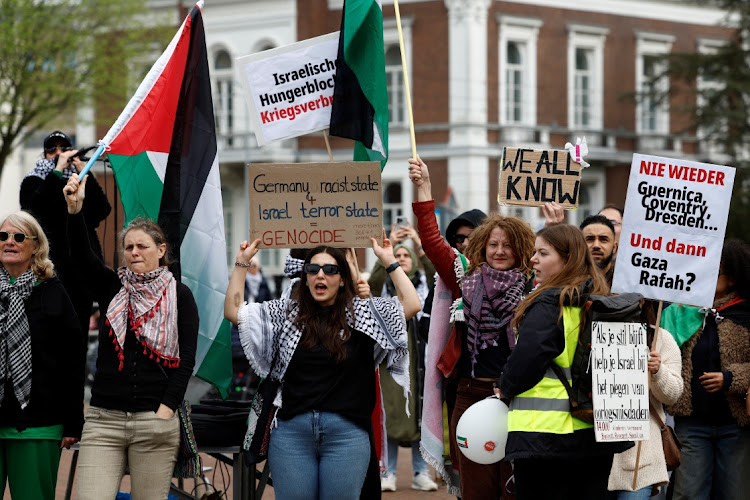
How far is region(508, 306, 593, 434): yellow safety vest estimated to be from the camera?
19.0 ft

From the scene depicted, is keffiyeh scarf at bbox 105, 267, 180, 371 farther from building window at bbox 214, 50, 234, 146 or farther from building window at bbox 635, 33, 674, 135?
building window at bbox 635, 33, 674, 135

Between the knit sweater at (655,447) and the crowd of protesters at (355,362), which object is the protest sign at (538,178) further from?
the knit sweater at (655,447)

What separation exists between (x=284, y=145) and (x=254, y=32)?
3.59 meters

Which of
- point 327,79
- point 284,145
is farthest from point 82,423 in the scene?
point 284,145

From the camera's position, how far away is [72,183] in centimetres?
673

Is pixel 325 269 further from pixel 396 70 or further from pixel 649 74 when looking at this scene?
pixel 649 74

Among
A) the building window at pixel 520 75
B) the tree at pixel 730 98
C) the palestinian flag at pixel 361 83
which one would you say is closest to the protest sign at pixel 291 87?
the palestinian flag at pixel 361 83

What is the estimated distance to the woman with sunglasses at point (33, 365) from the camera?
6656mm

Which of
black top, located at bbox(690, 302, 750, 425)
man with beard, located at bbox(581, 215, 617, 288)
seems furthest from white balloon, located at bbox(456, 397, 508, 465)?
man with beard, located at bbox(581, 215, 617, 288)

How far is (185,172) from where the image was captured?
783 centimetres

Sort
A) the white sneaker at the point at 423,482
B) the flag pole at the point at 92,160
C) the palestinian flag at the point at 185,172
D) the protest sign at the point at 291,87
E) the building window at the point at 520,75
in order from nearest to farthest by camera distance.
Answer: the flag pole at the point at 92,160 → the palestinian flag at the point at 185,172 → the protest sign at the point at 291,87 → the white sneaker at the point at 423,482 → the building window at the point at 520,75

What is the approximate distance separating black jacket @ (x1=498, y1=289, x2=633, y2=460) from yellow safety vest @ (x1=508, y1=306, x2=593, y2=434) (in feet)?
0.10

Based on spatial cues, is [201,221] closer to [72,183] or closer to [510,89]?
[72,183]

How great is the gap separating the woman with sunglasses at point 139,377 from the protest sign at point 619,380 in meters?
2.18
